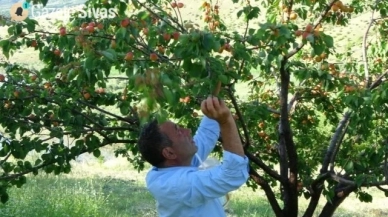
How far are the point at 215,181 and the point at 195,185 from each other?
11 centimetres

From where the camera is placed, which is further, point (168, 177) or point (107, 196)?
point (107, 196)

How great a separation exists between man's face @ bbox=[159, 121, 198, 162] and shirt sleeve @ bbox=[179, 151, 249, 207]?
0.15 m

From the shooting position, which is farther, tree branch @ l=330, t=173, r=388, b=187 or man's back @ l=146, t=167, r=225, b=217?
tree branch @ l=330, t=173, r=388, b=187

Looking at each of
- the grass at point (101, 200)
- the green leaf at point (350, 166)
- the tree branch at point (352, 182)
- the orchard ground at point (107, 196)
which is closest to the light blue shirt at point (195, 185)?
the tree branch at point (352, 182)

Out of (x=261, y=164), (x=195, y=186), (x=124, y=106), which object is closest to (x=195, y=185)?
(x=195, y=186)

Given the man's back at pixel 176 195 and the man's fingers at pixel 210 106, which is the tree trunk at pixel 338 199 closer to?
the man's back at pixel 176 195

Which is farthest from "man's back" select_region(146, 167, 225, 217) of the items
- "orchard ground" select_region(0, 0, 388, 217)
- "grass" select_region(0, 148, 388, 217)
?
"grass" select_region(0, 148, 388, 217)

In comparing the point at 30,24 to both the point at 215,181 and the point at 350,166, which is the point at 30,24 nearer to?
the point at 215,181

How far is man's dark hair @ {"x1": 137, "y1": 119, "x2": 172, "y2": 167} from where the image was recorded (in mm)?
2479

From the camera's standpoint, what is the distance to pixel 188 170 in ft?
7.86

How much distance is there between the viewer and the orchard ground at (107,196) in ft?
22.6

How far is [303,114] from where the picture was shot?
5238mm

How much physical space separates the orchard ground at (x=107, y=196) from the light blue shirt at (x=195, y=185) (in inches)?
108

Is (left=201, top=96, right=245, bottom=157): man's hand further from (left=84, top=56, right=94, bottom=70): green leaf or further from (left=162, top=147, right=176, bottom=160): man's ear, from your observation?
(left=84, top=56, right=94, bottom=70): green leaf
